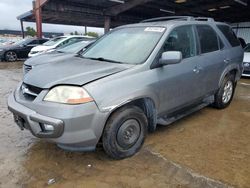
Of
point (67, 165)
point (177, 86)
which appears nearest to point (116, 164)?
point (67, 165)

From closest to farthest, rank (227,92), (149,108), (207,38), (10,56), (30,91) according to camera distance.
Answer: (30,91) → (149,108) → (207,38) → (227,92) → (10,56)

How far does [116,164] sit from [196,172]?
38.3 inches

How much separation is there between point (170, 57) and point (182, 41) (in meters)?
0.84

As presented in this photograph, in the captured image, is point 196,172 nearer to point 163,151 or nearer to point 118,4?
point 163,151

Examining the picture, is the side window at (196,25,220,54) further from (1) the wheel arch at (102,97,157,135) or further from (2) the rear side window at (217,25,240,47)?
(1) the wheel arch at (102,97,157,135)

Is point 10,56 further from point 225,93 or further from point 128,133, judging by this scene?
point 128,133

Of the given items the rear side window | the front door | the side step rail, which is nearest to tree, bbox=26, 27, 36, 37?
the rear side window

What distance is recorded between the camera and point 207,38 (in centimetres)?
442

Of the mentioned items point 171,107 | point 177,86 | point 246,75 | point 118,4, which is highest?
point 118,4

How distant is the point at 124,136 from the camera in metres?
3.07

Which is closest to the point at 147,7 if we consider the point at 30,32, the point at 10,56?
the point at 10,56

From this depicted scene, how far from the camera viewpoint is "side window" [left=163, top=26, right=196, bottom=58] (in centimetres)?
361

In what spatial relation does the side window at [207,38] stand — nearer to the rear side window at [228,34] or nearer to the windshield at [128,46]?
the rear side window at [228,34]

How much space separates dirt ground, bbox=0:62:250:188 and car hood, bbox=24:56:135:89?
102cm
